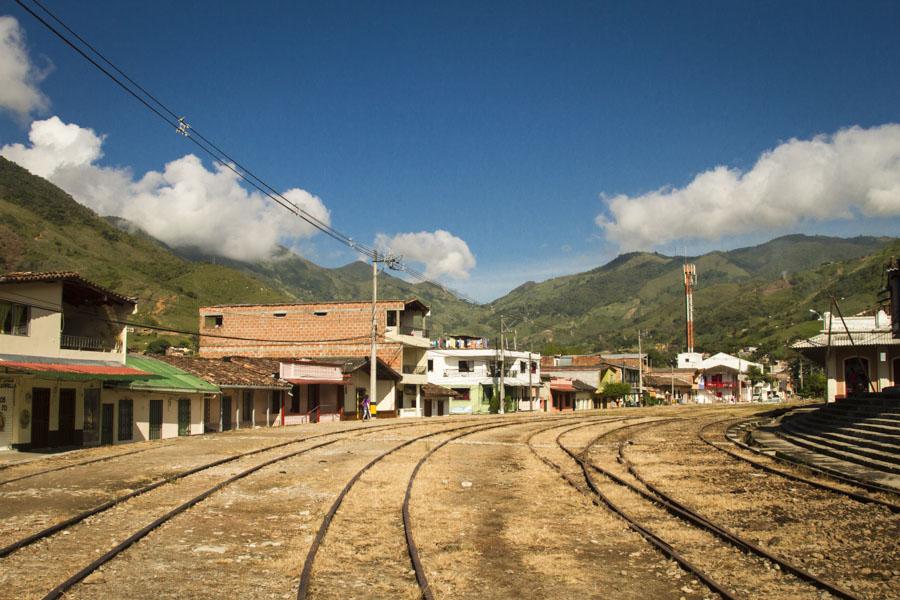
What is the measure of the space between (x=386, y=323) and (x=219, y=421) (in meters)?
26.7

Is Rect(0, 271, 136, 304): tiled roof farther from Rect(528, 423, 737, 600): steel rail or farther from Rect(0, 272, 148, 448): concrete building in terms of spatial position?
Rect(528, 423, 737, 600): steel rail

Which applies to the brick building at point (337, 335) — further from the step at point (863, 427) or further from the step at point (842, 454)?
the step at point (842, 454)

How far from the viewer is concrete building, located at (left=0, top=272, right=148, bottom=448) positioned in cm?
2444

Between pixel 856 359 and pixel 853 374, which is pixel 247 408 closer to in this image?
pixel 856 359

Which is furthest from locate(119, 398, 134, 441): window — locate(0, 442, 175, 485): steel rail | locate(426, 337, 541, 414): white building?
locate(426, 337, 541, 414): white building

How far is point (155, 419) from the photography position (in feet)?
105

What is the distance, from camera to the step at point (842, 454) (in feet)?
60.7

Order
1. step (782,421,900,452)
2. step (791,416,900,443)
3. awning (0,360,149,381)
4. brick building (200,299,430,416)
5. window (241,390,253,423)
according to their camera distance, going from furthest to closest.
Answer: brick building (200,299,430,416) → window (241,390,253,423) → awning (0,360,149,381) → step (791,416,900,443) → step (782,421,900,452)

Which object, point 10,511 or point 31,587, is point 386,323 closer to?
point 10,511

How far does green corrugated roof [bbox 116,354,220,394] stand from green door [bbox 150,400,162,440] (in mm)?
1084

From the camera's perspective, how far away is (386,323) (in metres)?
63.3

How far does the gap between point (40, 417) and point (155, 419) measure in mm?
6636

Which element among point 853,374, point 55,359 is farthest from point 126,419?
point 853,374

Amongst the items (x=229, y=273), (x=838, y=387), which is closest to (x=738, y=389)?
(x=838, y=387)
